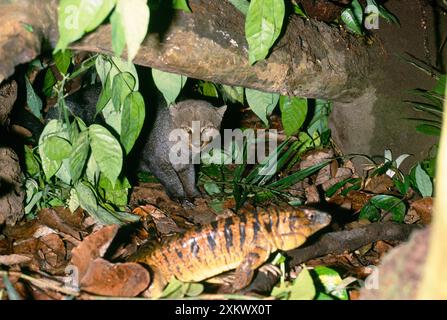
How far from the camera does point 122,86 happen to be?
3.69m

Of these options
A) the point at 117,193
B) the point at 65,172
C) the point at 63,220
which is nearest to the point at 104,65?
the point at 65,172

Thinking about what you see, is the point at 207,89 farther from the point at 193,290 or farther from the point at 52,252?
the point at 193,290

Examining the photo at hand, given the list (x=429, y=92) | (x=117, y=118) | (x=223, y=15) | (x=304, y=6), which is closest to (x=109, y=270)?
(x=117, y=118)

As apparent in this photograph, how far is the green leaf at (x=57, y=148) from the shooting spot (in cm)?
375

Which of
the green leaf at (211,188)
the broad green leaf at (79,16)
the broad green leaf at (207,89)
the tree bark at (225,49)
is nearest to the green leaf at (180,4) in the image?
the tree bark at (225,49)

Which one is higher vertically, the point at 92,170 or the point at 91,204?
the point at 92,170

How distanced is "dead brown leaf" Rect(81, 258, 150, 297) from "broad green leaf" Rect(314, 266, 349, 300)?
1.03 metres

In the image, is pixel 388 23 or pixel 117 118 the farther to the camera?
pixel 388 23

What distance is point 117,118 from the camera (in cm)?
404

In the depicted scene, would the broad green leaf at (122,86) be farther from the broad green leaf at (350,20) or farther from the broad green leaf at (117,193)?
the broad green leaf at (350,20)

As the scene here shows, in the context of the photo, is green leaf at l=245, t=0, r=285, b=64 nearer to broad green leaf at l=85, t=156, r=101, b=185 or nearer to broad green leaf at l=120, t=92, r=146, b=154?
broad green leaf at l=120, t=92, r=146, b=154

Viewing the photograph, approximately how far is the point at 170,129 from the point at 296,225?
3671mm

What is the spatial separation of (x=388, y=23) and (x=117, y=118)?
123 inches
